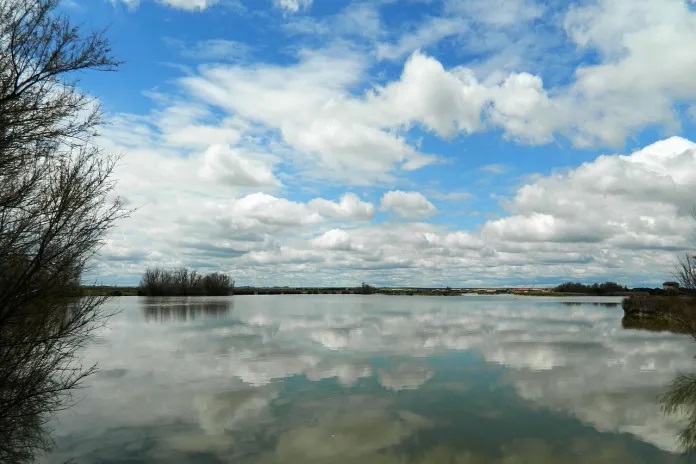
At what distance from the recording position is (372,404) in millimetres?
13297

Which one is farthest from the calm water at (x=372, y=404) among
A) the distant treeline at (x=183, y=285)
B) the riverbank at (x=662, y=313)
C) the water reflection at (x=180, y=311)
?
the distant treeline at (x=183, y=285)

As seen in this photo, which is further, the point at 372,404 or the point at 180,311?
the point at 180,311

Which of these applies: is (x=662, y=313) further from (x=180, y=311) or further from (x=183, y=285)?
(x=183, y=285)

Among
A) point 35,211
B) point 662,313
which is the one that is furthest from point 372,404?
point 662,313

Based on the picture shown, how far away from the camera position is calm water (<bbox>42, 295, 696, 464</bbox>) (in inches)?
389

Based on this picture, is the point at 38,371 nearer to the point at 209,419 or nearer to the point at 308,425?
the point at 209,419

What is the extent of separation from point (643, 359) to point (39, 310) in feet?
75.4

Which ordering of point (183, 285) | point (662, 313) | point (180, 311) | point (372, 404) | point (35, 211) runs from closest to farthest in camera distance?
point (35, 211)
point (372, 404)
point (662, 313)
point (180, 311)
point (183, 285)

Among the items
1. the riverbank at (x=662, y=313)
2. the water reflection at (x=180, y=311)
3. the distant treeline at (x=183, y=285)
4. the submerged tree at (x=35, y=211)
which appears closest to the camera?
the submerged tree at (x=35, y=211)

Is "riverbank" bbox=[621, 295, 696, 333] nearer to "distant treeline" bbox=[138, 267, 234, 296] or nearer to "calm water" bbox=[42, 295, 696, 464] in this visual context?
"calm water" bbox=[42, 295, 696, 464]

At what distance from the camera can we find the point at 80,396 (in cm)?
1464

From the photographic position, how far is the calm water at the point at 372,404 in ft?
32.4

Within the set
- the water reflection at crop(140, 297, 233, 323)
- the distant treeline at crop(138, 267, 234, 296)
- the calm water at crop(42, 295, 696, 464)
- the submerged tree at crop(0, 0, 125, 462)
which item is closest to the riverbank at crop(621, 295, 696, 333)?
the calm water at crop(42, 295, 696, 464)

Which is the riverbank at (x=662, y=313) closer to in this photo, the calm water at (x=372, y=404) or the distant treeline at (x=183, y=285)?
the calm water at (x=372, y=404)
